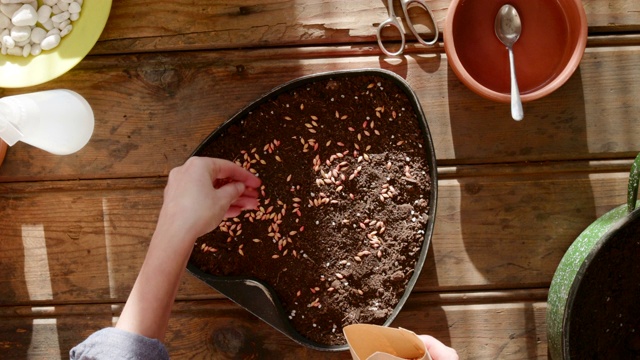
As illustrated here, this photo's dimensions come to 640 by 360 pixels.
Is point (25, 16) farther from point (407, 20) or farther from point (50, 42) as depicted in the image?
point (407, 20)

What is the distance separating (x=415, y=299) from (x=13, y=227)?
0.83 metres

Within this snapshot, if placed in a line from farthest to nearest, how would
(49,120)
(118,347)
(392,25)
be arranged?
(392,25)
(49,120)
(118,347)

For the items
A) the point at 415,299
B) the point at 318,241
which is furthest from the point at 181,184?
the point at 415,299

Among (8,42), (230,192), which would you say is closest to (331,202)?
(230,192)

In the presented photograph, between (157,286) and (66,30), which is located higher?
(66,30)

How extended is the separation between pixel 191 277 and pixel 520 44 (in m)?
0.79

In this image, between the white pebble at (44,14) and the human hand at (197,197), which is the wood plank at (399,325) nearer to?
the human hand at (197,197)

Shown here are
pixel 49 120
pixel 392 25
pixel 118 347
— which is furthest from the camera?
pixel 392 25

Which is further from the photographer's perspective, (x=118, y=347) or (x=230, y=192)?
(x=230, y=192)

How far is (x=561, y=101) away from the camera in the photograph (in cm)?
117

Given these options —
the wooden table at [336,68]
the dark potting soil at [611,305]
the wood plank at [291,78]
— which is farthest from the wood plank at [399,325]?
the wood plank at [291,78]

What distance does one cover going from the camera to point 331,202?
1.10 meters

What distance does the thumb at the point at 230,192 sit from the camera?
3.03 feet

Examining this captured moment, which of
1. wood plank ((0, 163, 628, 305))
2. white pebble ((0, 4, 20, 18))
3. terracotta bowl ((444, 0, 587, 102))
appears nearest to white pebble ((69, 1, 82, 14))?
white pebble ((0, 4, 20, 18))
